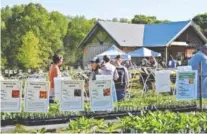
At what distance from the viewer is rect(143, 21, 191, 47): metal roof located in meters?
48.2

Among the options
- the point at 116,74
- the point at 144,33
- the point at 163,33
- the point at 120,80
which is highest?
the point at 144,33

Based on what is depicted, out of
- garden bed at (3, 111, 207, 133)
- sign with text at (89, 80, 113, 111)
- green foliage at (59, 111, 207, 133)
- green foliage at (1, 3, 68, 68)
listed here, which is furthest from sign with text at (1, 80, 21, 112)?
green foliage at (1, 3, 68, 68)

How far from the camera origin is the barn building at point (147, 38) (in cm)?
4853

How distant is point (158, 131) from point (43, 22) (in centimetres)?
5586

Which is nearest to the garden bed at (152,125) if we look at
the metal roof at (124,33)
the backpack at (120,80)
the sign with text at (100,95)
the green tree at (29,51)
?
the sign with text at (100,95)

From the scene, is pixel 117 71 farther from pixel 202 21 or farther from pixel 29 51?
pixel 202 21

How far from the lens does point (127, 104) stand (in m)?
11.9

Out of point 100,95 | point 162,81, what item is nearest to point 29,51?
point 162,81

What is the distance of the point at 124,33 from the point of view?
50375 mm

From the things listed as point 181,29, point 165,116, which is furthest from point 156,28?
point 165,116

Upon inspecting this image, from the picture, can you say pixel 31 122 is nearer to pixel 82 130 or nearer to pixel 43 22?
pixel 82 130

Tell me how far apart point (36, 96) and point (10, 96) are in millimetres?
484

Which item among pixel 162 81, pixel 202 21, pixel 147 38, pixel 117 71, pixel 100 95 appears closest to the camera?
pixel 100 95

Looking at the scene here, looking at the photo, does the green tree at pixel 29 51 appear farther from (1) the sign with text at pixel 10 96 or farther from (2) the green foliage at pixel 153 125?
(2) the green foliage at pixel 153 125
